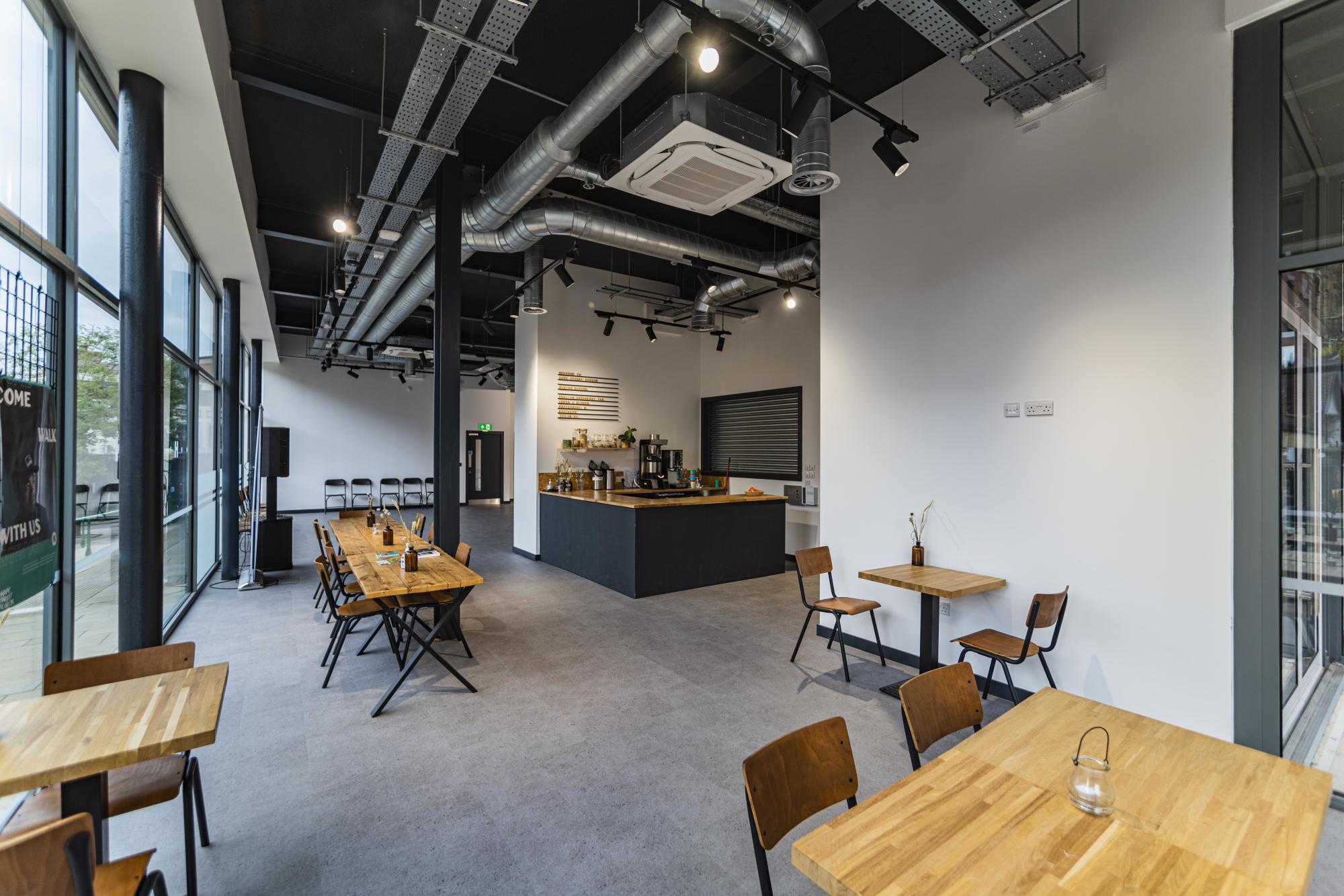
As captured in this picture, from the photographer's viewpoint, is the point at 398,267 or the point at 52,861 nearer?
the point at 52,861

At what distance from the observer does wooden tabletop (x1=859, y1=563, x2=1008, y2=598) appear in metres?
3.43

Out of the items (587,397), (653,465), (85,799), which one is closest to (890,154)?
(85,799)

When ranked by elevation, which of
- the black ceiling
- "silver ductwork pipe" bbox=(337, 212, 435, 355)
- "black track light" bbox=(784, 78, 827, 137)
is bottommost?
"black track light" bbox=(784, 78, 827, 137)

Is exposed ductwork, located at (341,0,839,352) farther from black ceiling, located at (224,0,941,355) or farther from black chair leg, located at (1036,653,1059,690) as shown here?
black chair leg, located at (1036,653,1059,690)

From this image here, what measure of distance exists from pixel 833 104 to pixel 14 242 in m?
4.94

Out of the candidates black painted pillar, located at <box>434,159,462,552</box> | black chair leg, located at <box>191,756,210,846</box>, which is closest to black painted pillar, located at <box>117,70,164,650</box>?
black chair leg, located at <box>191,756,210,846</box>

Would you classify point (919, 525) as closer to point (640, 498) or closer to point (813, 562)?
point (813, 562)

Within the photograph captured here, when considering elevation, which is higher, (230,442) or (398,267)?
(398,267)

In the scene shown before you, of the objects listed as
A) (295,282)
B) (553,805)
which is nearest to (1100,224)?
(553,805)

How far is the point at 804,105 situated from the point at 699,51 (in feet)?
2.35

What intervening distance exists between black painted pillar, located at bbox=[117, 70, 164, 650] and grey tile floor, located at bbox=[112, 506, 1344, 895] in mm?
905

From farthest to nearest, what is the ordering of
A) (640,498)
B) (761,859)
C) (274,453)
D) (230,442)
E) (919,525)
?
(274,453) → (230,442) → (640,498) → (919,525) → (761,859)

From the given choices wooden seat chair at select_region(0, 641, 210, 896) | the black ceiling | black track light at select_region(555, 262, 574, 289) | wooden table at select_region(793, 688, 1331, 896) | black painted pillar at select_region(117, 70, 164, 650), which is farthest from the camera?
black track light at select_region(555, 262, 574, 289)

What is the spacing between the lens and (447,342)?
4852mm
